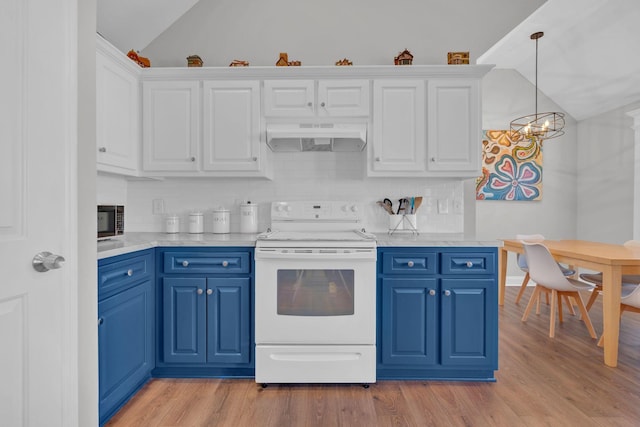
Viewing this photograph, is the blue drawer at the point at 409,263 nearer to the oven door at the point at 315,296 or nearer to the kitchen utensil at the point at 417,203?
the oven door at the point at 315,296

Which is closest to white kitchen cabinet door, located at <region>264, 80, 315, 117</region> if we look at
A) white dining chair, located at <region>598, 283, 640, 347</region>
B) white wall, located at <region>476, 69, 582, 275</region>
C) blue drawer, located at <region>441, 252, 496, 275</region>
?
blue drawer, located at <region>441, 252, 496, 275</region>

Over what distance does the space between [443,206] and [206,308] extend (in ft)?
6.66

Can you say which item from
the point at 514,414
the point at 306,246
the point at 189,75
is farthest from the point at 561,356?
the point at 189,75

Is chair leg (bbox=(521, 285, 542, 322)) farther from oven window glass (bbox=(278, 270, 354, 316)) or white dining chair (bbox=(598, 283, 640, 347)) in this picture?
oven window glass (bbox=(278, 270, 354, 316))

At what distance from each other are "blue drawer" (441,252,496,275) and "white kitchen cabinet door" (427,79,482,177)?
2.36ft

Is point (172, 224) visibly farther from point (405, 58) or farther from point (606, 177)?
point (606, 177)

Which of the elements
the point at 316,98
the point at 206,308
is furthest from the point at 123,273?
the point at 316,98

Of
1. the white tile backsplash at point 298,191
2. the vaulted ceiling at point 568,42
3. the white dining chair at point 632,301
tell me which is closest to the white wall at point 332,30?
the vaulted ceiling at point 568,42

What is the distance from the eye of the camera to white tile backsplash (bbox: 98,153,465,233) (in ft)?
9.70

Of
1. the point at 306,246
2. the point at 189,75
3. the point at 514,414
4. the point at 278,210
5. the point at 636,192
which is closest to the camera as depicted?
the point at 514,414

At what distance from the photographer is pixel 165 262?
89.8 inches

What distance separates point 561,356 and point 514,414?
1099 mm

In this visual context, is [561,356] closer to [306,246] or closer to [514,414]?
[514,414]

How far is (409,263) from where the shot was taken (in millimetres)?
2252
